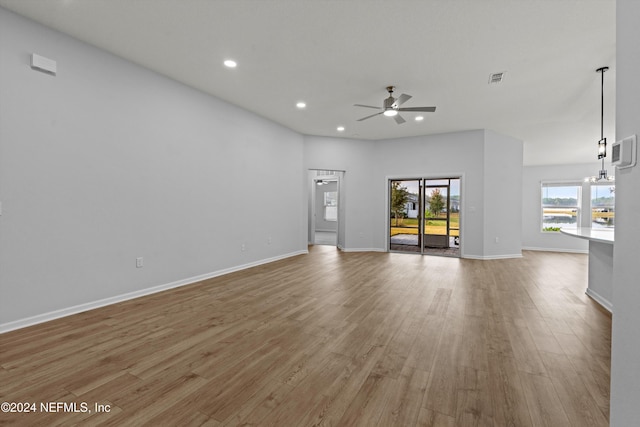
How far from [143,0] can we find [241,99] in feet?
7.65

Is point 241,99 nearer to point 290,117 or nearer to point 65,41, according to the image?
point 290,117

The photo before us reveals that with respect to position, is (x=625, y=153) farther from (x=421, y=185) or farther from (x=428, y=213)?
(x=428, y=213)

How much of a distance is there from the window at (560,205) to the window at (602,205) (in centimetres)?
39

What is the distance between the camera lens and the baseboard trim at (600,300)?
131 inches

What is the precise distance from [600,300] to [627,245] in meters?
3.58

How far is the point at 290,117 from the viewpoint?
590cm

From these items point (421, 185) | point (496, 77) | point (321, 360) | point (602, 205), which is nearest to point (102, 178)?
point (321, 360)

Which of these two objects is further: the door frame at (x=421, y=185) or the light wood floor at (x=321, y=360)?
the door frame at (x=421, y=185)

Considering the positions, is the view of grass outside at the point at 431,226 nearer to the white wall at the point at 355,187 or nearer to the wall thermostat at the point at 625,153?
the white wall at the point at 355,187

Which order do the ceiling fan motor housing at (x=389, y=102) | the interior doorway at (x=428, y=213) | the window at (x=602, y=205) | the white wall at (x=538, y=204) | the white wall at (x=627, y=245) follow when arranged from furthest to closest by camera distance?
the white wall at (x=538, y=204) → the window at (x=602, y=205) → the interior doorway at (x=428, y=213) → the ceiling fan motor housing at (x=389, y=102) → the white wall at (x=627, y=245)

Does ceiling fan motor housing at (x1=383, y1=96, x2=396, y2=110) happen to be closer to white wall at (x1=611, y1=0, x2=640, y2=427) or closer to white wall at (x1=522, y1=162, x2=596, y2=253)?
white wall at (x1=611, y1=0, x2=640, y2=427)

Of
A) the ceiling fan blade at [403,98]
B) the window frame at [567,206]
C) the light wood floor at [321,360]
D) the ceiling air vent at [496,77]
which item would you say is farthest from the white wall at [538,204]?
the ceiling fan blade at [403,98]

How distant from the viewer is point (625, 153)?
3.60 ft

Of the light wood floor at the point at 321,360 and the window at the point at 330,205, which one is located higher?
the window at the point at 330,205
